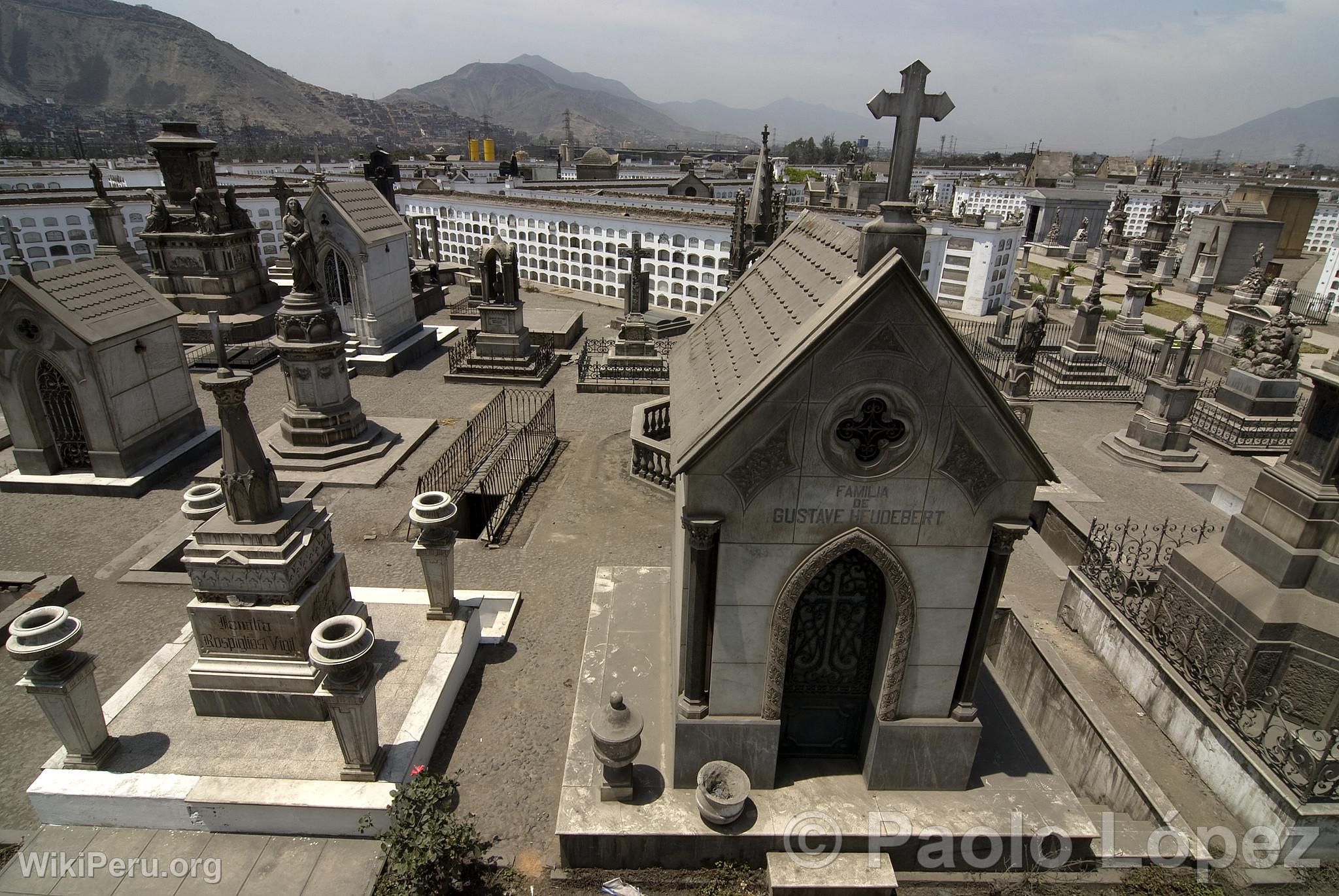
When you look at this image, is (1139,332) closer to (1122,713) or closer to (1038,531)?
(1038,531)

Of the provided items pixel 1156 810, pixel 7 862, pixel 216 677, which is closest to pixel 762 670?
pixel 1156 810

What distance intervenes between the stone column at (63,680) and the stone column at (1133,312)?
125 ft

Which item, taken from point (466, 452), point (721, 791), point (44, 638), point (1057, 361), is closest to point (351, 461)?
point (466, 452)

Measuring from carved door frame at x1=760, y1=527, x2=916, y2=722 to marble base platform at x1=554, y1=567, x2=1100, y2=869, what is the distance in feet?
3.47

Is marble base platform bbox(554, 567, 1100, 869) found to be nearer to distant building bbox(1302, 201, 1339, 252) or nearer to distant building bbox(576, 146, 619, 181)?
distant building bbox(576, 146, 619, 181)

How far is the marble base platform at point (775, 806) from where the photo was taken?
23.5 ft

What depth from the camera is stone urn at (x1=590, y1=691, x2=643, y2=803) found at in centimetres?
712

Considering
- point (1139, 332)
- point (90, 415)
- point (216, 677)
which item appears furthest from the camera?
point (1139, 332)

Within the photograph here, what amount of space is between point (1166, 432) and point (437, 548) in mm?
19472

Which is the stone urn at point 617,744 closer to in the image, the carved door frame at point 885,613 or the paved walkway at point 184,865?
the carved door frame at point 885,613

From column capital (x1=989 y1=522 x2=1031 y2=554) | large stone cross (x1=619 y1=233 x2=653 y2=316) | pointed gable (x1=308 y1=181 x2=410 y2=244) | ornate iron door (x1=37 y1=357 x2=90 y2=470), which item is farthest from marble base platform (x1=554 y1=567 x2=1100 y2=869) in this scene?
pointed gable (x1=308 y1=181 x2=410 y2=244)

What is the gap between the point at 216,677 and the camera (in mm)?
8555

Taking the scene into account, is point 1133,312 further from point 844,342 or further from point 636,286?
point 844,342

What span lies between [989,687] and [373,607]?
9.72 m
